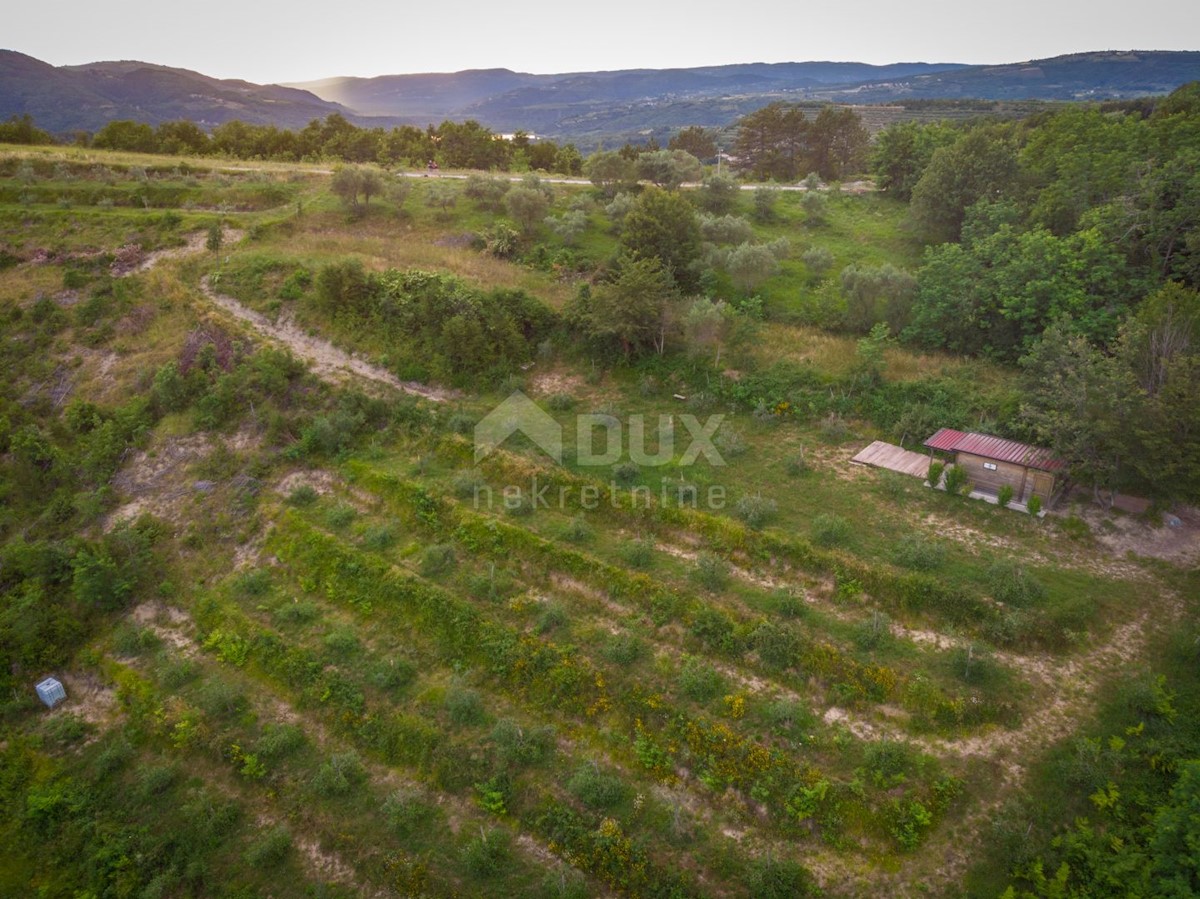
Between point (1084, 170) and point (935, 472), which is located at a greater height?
point (1084, 170)

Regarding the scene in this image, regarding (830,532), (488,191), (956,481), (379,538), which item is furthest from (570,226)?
(830,532)

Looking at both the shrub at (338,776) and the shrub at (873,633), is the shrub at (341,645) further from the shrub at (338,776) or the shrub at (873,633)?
the shrub at (873,633)

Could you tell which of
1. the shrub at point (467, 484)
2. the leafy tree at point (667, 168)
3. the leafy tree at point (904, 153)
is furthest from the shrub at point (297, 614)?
the leafy tree at point (904, 153)

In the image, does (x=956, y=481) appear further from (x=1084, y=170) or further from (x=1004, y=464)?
(x=1084, y=170)

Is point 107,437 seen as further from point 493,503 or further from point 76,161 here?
point 76,161

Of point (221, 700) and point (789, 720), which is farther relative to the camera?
point (221, 700)

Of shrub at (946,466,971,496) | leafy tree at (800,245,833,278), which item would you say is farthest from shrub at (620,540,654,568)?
leafy tree at (800,245,833,278)

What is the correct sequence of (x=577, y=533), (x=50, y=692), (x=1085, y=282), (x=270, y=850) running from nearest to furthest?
1. (x=270, y=850)
2. (x=50, y=692)
3. (x=577, y=533)
4. (x=1085, y=282)
